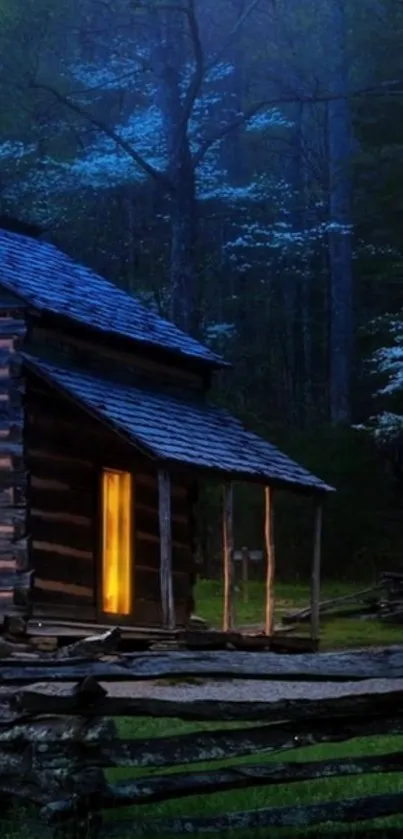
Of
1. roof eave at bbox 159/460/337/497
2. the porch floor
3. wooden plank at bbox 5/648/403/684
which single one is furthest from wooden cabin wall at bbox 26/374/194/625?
wooden plank at bbox 5/648/403/684

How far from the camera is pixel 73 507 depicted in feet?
55.0

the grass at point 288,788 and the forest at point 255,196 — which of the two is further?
the forest at point 255,196

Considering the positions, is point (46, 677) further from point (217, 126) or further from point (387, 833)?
point (217, 126)

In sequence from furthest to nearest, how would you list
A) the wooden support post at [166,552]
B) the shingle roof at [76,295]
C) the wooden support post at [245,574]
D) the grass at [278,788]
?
the wooden support post at [245,574]
the shingle roof at [76,295]
the wooden support post at [166,552]
the grass at [278,788]

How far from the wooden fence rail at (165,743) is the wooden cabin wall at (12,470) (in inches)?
324

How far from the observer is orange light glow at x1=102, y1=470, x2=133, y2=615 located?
58.4 ft

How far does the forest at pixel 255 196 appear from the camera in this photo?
3000 centimetres

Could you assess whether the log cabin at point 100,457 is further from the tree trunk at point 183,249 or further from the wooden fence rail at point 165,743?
the tree trunk at point 183,249

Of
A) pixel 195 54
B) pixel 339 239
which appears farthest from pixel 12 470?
pixel 339 239

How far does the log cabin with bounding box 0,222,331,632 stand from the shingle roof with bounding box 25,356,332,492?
32 mm

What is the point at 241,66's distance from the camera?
40.7 m

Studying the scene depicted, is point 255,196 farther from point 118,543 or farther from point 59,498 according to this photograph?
point 59,498

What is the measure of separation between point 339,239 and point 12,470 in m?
19.5

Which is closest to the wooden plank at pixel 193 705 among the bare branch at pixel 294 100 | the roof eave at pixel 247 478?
the roof eave at pixel 247 478
